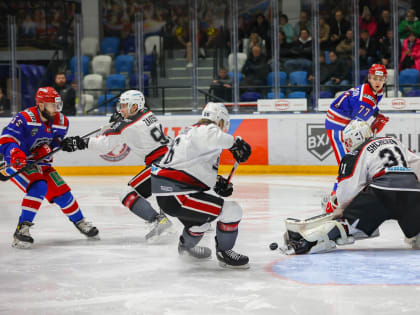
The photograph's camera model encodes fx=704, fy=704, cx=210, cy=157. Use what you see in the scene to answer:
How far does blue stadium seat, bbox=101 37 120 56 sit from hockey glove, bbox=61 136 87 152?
18.0 feet

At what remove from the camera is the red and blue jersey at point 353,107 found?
564cm

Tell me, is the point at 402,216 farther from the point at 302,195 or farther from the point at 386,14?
the point at 386,14

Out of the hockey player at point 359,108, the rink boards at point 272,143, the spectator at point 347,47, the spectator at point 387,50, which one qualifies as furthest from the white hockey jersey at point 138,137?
the spectator at point 387,50

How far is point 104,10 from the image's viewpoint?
10938 millimetres

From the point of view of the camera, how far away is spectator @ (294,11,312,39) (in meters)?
A: 9.32

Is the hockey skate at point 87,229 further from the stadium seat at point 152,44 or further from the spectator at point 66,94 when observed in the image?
the stadium seat at point 152,44

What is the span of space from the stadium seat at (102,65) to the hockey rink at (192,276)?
4.29m

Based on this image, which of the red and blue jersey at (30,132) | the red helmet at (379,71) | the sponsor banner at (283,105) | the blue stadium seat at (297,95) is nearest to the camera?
the red and blue jersey at (30,132)

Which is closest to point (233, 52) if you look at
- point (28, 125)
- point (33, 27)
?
point (33, 27)

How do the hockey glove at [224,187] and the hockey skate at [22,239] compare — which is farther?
the hockey skate at [22,239]

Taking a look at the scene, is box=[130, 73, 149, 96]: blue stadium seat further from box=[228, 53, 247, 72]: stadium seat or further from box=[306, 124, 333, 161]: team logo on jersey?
box=[306, 124, 333, 161]: team logo on jersey

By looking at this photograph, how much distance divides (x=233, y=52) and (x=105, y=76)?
72.0 inches

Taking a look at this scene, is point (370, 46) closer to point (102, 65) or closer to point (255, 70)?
point (255, 70)

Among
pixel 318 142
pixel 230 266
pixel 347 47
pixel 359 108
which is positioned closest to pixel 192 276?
pixel 230 266
